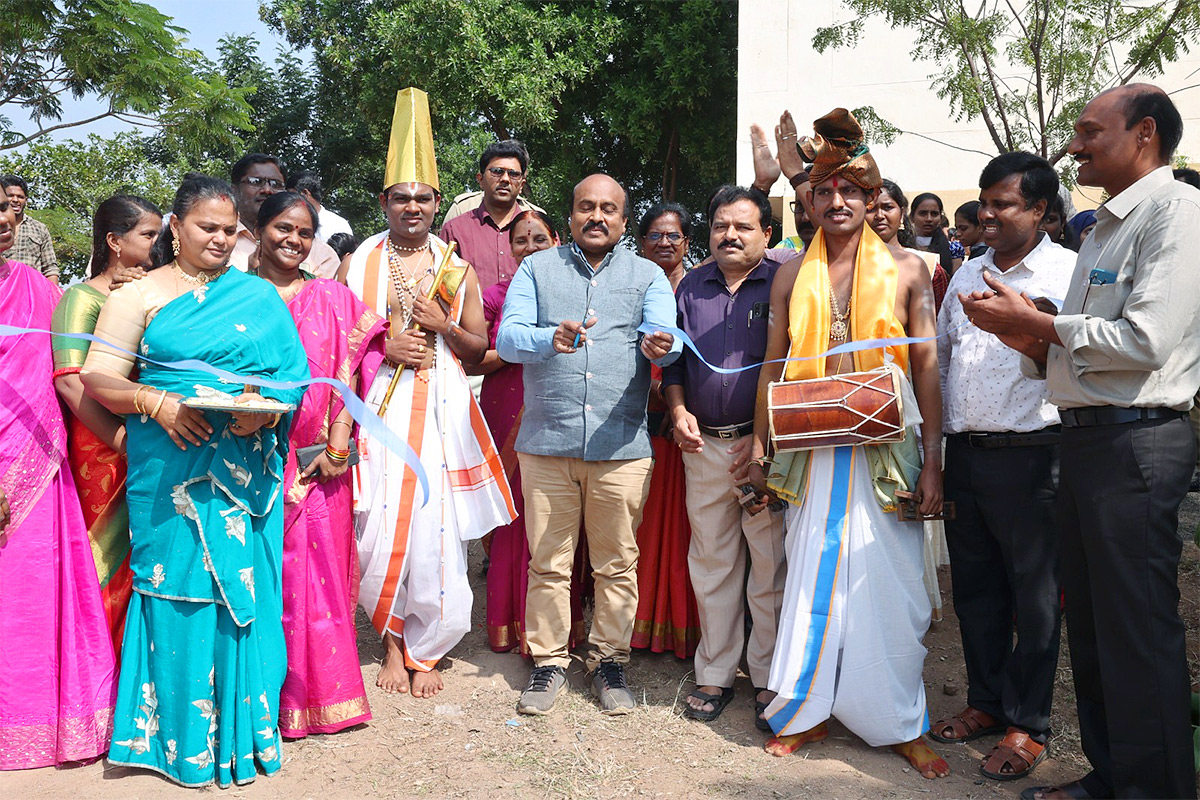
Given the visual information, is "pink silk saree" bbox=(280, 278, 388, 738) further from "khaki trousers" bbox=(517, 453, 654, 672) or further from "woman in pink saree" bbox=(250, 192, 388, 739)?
"khaki trousers" bbox=(517, 453, 654, 672)

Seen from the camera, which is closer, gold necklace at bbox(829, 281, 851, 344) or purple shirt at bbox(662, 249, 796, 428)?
gold necklace at bbox(829, 281, 851, 344)

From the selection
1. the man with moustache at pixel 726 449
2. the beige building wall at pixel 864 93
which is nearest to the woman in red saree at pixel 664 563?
the man with moustache at pixel 726 449

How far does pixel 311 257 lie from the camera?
5879mm

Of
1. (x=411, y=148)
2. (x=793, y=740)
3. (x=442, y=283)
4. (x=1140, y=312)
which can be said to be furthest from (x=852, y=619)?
(x=411, y=148)

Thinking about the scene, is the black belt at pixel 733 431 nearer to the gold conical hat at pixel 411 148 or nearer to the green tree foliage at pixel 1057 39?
the gold conical hat at pixel 411 148

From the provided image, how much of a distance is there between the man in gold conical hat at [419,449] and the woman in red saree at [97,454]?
97 centimetres

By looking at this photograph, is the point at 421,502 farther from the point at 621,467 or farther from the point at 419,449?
the point at 621,467

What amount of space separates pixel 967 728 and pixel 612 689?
145 cm

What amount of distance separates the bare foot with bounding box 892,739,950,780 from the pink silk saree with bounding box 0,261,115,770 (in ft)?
9.97

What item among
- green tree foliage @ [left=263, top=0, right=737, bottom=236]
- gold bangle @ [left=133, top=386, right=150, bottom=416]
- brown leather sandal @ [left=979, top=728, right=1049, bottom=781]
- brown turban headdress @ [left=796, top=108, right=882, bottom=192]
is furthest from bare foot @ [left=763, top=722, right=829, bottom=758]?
green tree foliage @ [left=263, top=0, right=737, bottom=236]

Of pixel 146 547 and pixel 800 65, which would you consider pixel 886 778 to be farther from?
pixel 800 65

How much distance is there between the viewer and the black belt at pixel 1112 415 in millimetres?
3033

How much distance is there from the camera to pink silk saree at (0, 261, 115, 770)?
3.59m

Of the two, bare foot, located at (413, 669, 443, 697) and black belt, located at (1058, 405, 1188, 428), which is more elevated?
black belt, located at (1058, 405, 1188, 428)
